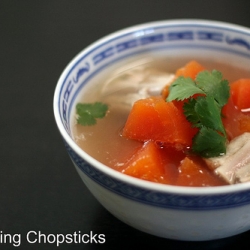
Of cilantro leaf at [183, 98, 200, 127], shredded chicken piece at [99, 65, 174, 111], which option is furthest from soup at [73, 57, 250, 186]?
cilantro leaf at [183, 98, 200, 127]

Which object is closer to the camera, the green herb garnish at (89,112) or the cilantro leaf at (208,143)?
the cilantro leaf at (208,143)

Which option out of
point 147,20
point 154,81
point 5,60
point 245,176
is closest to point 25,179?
point 154,81

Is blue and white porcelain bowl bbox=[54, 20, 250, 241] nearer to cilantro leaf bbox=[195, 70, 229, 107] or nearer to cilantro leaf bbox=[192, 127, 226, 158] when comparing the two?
cilantro leaf bbox=[192, 127, 226, 158]

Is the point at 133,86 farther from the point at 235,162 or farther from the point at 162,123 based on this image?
the point at 235,162

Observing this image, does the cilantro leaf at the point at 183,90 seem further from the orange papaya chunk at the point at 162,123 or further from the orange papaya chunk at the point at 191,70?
the orange papaya chunk at the point at 191,70

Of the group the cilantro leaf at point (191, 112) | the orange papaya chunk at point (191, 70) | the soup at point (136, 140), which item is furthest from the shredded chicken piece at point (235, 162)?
the orange papaya chunk at point (191, 70)

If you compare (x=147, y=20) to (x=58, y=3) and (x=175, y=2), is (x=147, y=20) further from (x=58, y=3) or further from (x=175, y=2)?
(x=58, y=3)
